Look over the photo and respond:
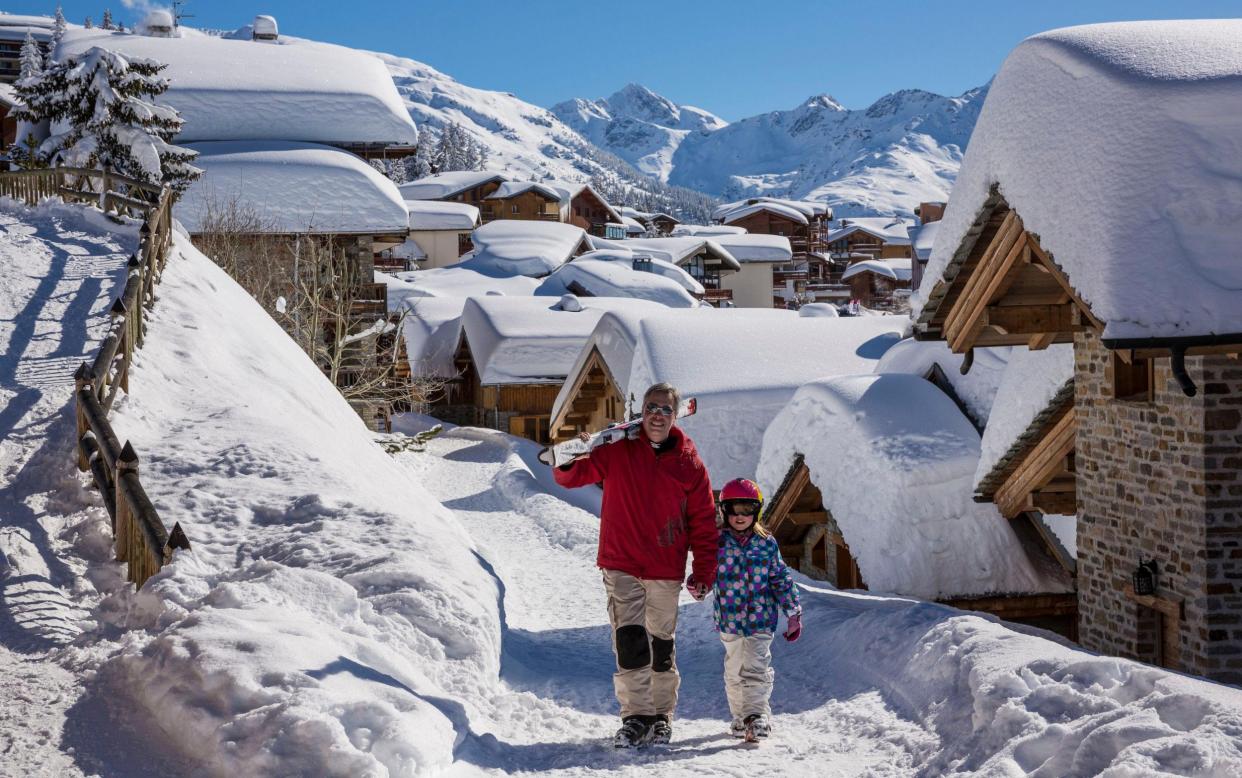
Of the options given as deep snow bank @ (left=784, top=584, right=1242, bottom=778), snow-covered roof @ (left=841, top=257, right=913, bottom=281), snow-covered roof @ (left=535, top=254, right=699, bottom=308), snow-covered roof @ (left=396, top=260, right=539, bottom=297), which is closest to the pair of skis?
deep snow bank @ (left=784, top=584, right=1242, bottom=778)

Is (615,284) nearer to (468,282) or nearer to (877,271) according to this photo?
(468,282)

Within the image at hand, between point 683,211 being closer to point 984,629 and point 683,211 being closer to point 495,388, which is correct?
point 495,388

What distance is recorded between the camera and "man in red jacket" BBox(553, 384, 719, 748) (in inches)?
231

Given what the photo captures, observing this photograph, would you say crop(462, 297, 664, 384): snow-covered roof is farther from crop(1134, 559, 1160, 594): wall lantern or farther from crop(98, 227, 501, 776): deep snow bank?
crop(1134, 559, 1160, 594): wall lantern

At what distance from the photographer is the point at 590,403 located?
28.1 meters

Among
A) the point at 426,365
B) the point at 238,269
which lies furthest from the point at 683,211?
the point at 238,269

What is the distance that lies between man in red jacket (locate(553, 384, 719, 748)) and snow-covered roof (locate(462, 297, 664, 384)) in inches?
1007

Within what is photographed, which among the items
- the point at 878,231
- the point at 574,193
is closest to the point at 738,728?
the point at 574,193

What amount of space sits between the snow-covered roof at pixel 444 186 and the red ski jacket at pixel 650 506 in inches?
2888

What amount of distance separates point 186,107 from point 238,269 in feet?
38.6

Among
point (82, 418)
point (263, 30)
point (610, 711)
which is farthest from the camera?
point (263, 30)

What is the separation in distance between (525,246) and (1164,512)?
2025 inches

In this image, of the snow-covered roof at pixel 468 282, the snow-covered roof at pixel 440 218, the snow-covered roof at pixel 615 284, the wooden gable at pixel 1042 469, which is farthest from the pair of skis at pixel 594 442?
the snow-covered roof at pixel 440 218

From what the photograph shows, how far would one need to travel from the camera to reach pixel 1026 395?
1103cm
